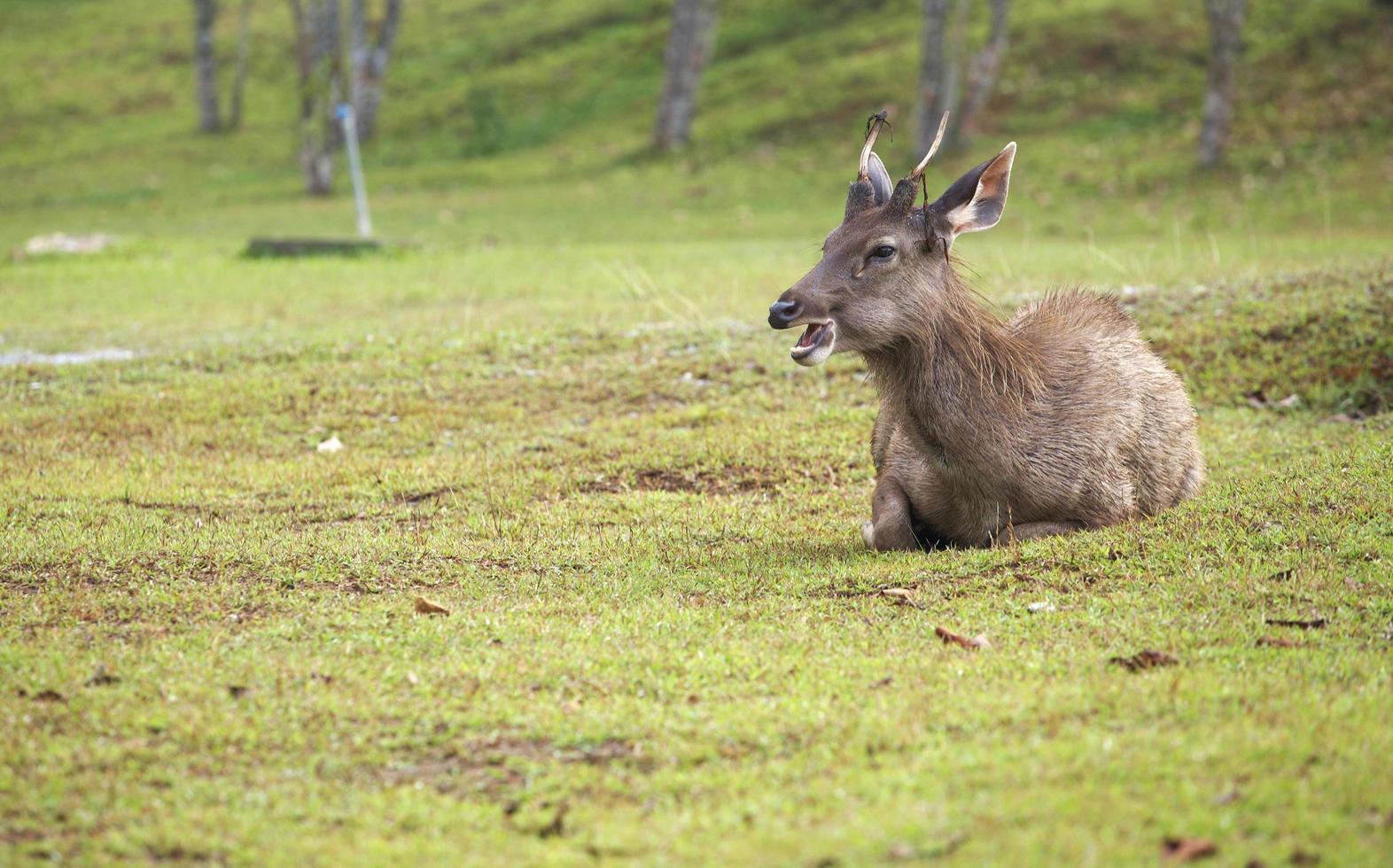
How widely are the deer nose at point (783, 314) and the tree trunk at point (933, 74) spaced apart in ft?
65.3

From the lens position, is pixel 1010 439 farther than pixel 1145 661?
Yes

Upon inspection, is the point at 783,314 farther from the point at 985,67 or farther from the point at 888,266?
the point at 985,67

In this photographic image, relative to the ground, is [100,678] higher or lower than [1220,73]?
lower

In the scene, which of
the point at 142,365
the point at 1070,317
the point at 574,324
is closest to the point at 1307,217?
the point at 574,324

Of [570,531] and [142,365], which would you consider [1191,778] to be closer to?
[570,531]

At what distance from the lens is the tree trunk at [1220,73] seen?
22750 millimetres

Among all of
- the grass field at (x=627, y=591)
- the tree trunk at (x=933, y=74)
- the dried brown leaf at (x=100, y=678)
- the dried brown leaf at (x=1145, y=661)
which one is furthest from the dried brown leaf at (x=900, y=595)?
the tree trunk at (x=933, y=74)

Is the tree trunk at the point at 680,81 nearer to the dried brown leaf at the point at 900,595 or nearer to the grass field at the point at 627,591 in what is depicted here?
the grass field at the point at 627,591

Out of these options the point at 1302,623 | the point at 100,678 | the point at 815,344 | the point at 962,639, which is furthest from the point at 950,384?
the point at 100,678

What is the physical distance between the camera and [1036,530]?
22.4 ft

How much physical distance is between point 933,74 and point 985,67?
3.09 feet

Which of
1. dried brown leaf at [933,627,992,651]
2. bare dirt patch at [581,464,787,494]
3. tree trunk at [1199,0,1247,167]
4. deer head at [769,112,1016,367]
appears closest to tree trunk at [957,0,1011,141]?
tree trunk at [1199,0,1247,167]

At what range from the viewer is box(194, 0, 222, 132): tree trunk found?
37.8m

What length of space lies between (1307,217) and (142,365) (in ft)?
55.1
